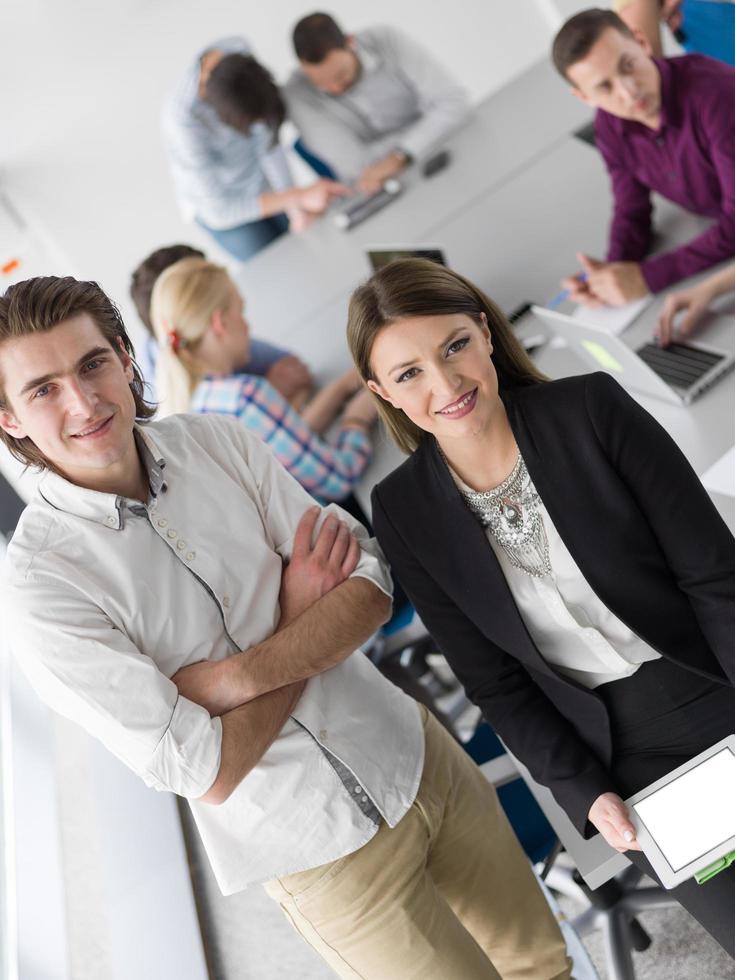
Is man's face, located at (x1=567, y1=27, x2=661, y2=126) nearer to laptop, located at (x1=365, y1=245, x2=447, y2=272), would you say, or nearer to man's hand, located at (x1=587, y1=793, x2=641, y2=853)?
laptop, located at (x1=365, y1=245, x2=447, y2=272)

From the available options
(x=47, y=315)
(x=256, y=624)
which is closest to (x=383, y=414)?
(x=256, y=624)

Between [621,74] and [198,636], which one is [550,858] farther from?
[621,74]

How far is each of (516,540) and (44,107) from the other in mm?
5265

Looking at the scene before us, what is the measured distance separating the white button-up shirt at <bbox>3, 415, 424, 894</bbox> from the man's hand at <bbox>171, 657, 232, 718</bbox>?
0.13 feet

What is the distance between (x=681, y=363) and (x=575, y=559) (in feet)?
2.67

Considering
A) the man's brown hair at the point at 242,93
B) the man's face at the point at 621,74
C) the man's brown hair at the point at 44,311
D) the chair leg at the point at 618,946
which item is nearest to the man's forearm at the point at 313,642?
the man's brown hair at the point at 44,311

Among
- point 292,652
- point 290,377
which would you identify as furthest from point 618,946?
point 290,377

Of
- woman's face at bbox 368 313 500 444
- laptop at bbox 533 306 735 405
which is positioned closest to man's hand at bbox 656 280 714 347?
laptop at bbox 533 306 735 405

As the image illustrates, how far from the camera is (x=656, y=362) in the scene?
226cm

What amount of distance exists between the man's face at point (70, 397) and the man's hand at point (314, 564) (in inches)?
13.7

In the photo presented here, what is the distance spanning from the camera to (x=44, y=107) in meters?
5.82

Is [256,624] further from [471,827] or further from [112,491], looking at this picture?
[471,827]

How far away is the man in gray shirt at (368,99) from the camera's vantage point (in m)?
4.00

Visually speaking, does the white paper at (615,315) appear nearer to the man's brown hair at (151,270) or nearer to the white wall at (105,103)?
the man's brown hair at (151,270)
